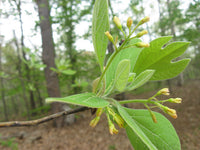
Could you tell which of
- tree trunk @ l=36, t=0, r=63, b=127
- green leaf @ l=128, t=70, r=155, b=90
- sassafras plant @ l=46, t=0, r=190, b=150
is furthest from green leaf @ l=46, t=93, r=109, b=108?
tree trunk @ l=36, t=0, r=63, b=127

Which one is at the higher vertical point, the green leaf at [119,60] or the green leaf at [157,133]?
the green leaf at [119,60]

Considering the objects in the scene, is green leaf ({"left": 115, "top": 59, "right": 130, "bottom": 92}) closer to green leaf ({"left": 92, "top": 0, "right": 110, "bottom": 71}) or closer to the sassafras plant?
the sassafras plant

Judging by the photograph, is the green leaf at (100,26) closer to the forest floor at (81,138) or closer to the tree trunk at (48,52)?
the tree trunk at (48,52)

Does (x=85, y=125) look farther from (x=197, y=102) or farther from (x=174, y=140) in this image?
(x=197, y=102)

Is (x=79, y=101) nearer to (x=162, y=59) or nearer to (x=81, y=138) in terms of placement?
(x=162, y=59)

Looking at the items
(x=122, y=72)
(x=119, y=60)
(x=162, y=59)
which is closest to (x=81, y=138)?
(x=119, y=60)

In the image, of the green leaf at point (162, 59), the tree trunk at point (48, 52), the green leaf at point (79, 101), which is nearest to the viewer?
the green leaf at point (79, 101)

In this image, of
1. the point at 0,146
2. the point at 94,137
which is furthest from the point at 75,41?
the point at 0,146

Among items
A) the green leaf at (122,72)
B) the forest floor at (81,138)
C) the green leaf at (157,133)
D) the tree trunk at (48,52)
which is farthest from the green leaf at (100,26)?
the forest floor at (81,138)
